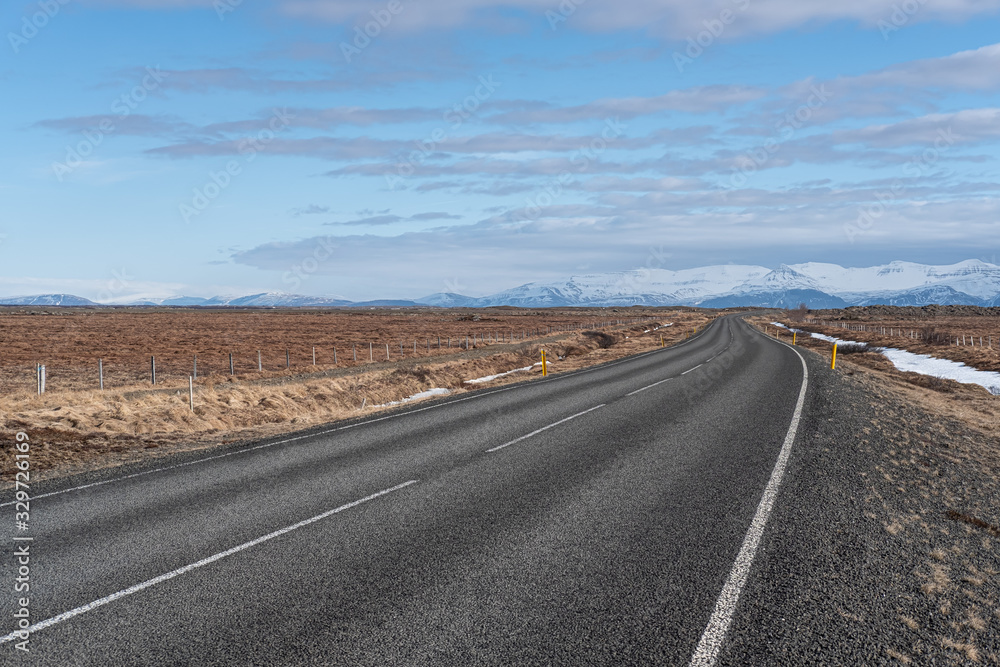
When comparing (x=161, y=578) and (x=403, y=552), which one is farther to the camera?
(x=403, y=552)

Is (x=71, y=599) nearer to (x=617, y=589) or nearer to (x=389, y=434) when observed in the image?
(x=617, y=589)

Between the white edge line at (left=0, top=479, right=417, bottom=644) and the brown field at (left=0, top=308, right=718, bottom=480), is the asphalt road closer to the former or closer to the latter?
the white edge line at (left=0, top=479, right=417, bottom=644)

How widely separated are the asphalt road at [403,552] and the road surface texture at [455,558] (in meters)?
0.03

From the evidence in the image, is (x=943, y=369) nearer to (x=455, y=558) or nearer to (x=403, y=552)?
(x=455, y=558)

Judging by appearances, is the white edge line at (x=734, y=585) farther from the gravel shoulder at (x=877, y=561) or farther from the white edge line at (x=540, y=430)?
the white edge line at (x=540, y=430)

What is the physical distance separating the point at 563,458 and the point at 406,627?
5.71 metres

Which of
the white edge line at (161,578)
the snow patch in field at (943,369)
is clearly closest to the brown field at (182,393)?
the white edge line at (161,578)

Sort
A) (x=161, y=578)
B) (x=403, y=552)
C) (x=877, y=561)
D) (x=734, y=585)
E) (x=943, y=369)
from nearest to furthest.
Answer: (x=734, y=585)
(x=161, y=578)
(x=877, y=561)
(x=403, y=552)
(x=943, y=369)

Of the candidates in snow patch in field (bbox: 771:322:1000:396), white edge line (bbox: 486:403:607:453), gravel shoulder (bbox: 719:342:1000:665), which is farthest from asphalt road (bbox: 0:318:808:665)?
snow patch in field (bbox: 771:322:1000:396)

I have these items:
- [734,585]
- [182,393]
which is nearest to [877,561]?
[734,585]

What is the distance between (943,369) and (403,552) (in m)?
34.5

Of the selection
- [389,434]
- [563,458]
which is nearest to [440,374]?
[389,434]

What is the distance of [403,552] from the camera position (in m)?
5.98

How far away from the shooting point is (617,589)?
511cm
